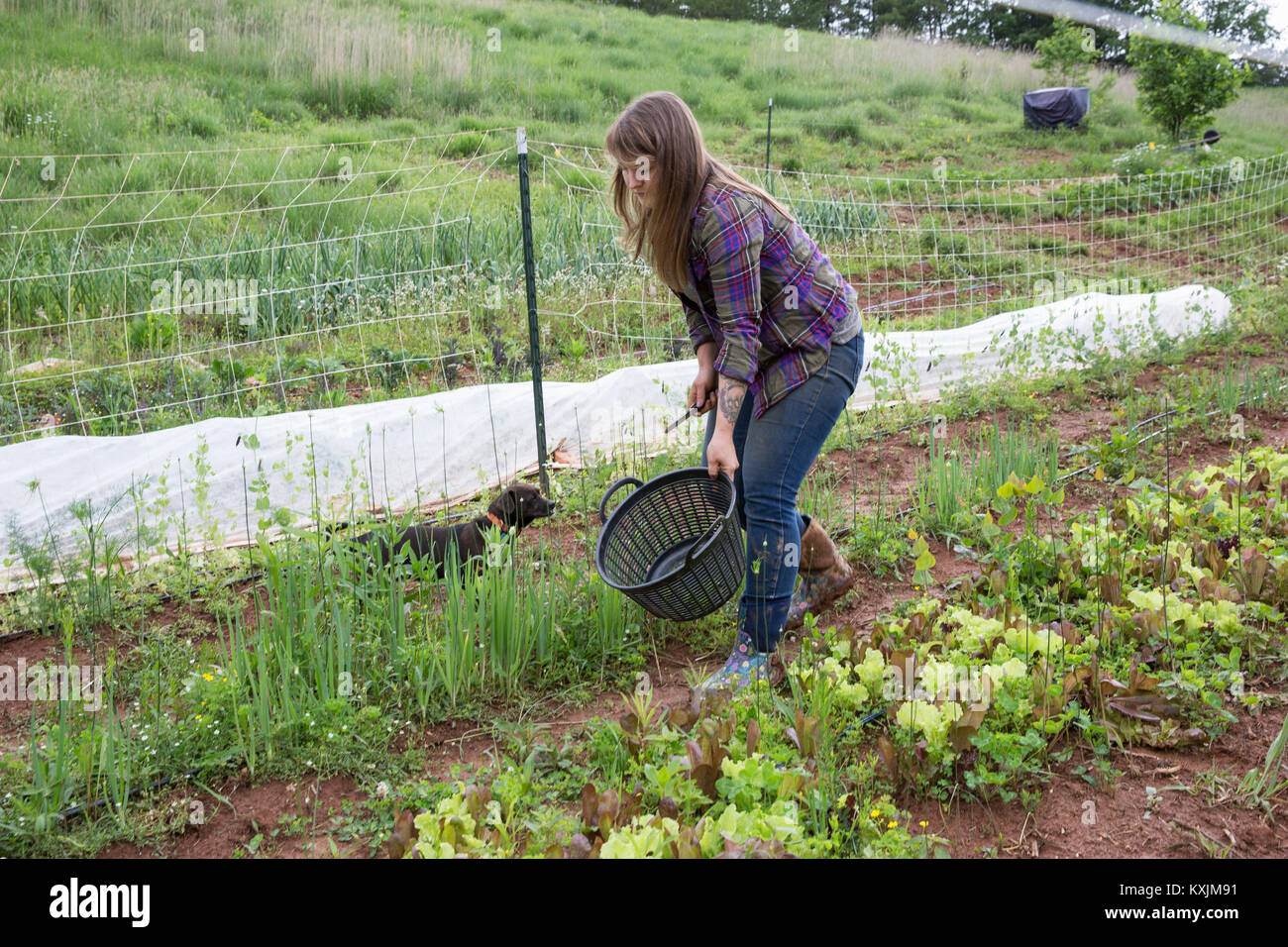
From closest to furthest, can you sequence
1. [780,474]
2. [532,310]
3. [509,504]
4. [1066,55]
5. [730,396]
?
[730,396] < [780,474] < [509,504] < [532,310] < [1066,55]

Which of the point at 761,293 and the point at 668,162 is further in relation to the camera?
the point at 761,293

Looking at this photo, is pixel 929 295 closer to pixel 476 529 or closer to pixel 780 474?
pixel 476 529

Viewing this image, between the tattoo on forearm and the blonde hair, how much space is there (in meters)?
0.29

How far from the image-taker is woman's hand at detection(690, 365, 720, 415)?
255 cm

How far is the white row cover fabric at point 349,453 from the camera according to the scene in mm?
3256

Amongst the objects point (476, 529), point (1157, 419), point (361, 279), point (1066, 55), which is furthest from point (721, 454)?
point (1066, 55)

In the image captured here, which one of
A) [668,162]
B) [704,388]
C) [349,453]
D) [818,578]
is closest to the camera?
[668,162]

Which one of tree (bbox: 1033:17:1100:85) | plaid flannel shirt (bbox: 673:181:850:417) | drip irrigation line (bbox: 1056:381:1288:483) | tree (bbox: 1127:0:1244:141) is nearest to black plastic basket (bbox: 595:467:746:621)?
plaid flannel shirt (bbox: 673:181:850:417)

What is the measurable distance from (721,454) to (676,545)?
70cm

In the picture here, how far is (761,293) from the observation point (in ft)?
7.46

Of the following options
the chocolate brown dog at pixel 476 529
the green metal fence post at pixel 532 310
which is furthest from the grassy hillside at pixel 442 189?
the chocolate brown dog at pixel 476 529

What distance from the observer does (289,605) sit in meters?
2.34

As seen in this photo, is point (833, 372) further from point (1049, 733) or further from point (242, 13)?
point (242, 13)

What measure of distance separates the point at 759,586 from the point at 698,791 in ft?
2.05
